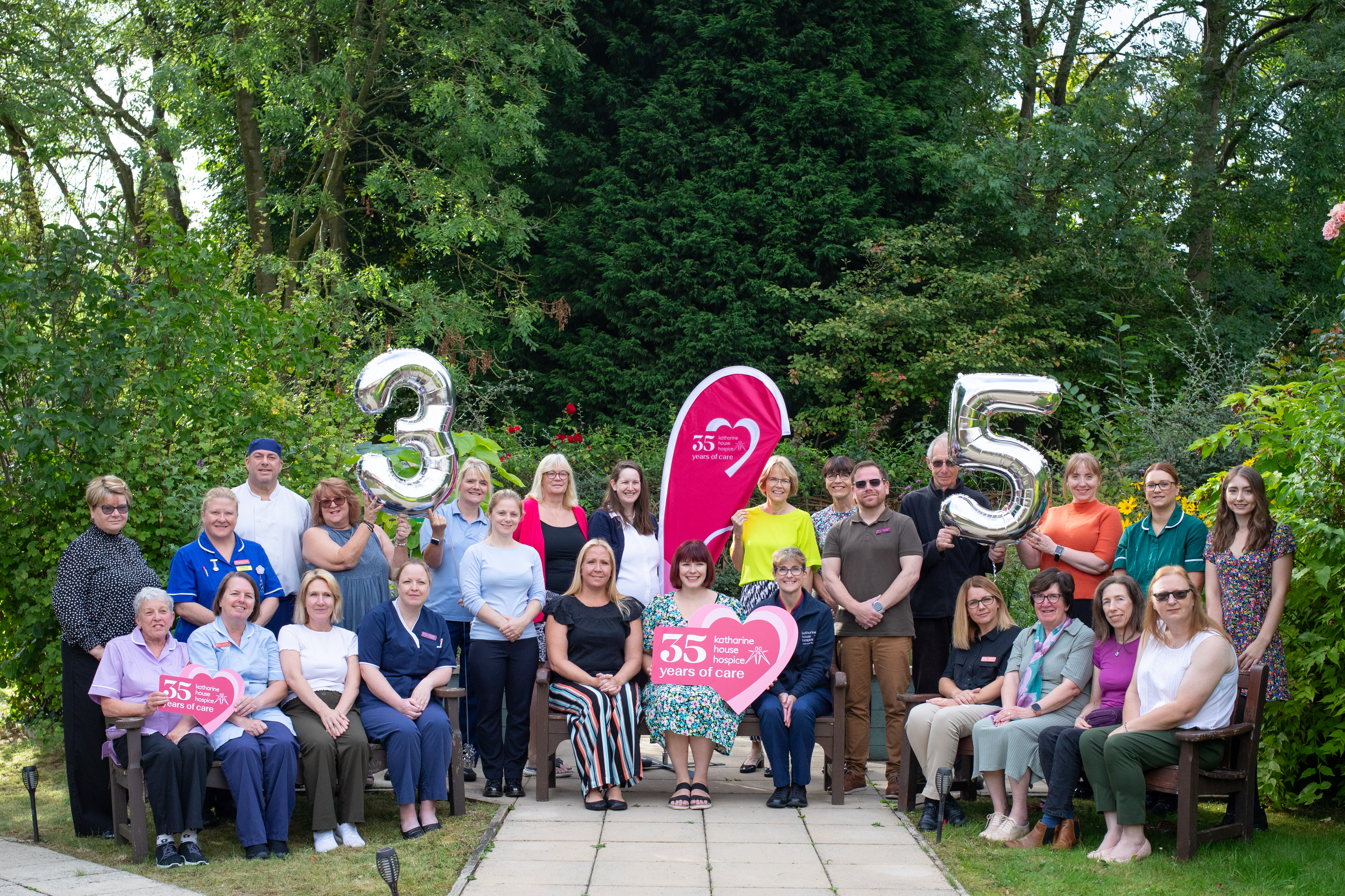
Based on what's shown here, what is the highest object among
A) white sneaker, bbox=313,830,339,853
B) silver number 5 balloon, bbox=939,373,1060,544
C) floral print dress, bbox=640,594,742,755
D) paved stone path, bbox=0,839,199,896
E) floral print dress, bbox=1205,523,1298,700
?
silver number 5 balloon, bbox=939,373,1060,544

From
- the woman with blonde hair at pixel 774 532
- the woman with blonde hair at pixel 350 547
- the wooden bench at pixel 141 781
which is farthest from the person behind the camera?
the woman with blonde hair at pixel 774 532

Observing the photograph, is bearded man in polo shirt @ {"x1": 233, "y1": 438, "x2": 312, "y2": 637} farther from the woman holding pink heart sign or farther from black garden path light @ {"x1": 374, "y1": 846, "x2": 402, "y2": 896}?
black garden path light @ {"x1": 374, "y1": 846, "x2": 402, "y2": 896}

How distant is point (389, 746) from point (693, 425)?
3036 millimetres

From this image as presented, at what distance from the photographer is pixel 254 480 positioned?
5988 mm

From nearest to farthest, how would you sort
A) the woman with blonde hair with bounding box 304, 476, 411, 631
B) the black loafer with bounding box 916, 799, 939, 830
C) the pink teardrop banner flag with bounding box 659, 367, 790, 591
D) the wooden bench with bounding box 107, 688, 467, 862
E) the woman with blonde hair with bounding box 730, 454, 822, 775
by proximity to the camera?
1. the wooden bench with bounding box 107, 688, 467, 862
2. the black loafer with bounding box 916, 799, 939, 830
3. the woman with blonde hair with bounding box 304, 476, 411, 631
4. the woman with blonde hair with bounding box 730, 454, 822, 775
5. the pink teardrop banner flag with bounding box 659, 367, 790, 591

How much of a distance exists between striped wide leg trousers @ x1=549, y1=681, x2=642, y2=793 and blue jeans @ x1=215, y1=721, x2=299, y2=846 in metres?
1.33

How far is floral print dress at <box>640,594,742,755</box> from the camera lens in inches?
231

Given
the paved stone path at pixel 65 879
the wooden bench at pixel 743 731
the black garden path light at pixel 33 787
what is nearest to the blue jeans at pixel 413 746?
the wooden bench at pixel 743 731

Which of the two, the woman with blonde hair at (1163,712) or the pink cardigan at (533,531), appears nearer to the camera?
the woman with blonde hair at (1163,712)

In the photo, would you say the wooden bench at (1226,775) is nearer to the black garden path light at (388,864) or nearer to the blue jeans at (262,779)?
the black garden path light at (388,864)

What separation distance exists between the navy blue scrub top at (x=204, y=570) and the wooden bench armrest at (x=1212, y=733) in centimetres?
419

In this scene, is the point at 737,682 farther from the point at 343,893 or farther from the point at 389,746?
the point at 343,893

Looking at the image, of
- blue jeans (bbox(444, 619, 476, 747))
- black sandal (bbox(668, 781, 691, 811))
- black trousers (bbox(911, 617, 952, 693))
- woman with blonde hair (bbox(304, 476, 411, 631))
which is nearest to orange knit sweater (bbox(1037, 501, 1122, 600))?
black trousers (bbox(911, 617, 952, 693))

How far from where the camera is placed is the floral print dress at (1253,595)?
17.8 ft
